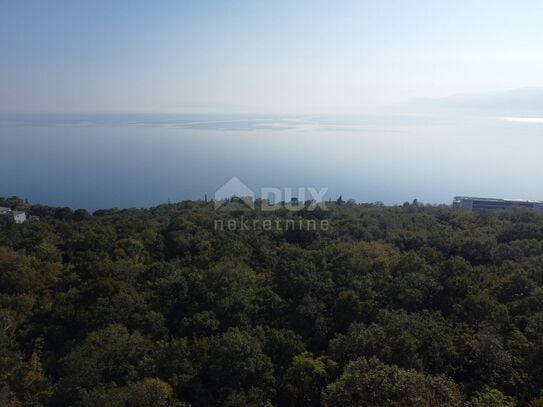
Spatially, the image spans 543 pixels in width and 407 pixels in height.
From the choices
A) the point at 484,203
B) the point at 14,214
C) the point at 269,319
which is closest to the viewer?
the point at 269,319

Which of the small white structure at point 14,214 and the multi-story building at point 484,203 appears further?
the multi-story building at point 484,203

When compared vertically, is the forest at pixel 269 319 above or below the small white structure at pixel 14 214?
above

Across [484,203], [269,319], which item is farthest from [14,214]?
[484,203]

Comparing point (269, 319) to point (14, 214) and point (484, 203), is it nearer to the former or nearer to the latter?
point (14, 214)

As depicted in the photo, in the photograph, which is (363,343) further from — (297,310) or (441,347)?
(297,310)

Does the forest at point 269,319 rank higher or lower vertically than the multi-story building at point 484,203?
higher

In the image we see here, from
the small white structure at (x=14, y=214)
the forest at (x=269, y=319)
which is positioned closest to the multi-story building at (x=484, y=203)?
the forest at (x=269, y=319)

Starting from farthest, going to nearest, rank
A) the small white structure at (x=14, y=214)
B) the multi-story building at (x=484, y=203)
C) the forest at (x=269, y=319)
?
the multi-story building at (x=484, y=203)
the small white structure at (x=14, y=214)
the forest at (x=269, y=319)

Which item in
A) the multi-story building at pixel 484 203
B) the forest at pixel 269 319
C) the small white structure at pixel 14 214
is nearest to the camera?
the forest at pixel 269 319

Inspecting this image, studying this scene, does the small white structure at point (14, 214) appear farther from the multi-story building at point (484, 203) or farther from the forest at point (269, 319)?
the multi-story building at point (484, 203)
